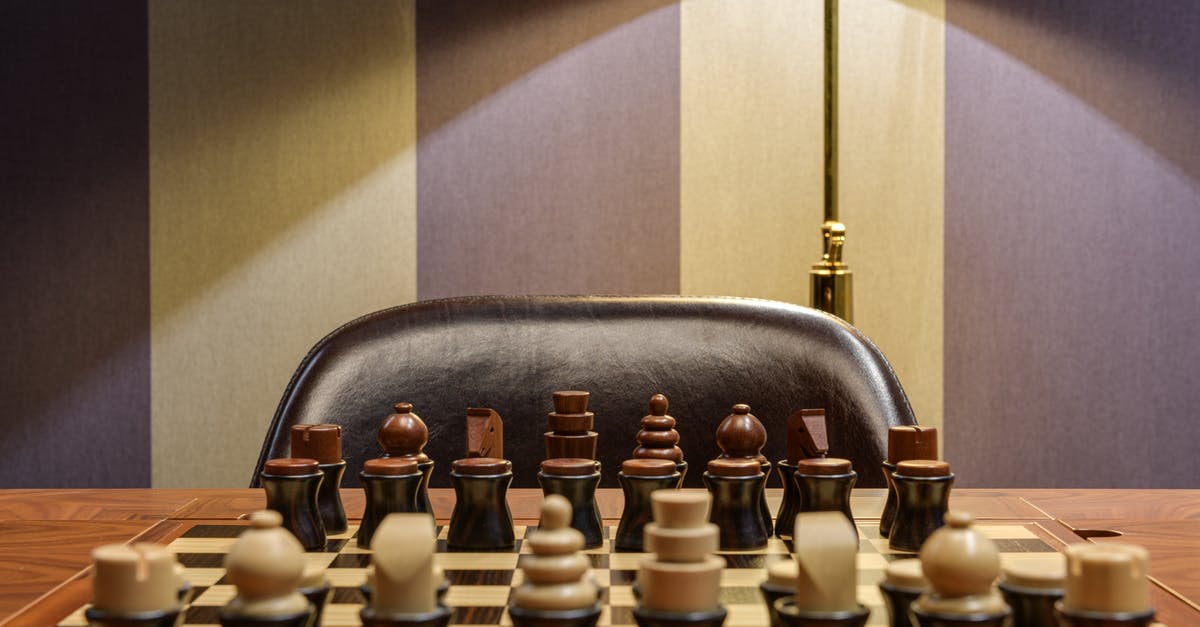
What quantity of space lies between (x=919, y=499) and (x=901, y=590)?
29cm

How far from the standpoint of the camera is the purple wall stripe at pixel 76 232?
2729mm

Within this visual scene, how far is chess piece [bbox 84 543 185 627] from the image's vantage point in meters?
0.69

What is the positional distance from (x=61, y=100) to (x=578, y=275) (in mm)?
1280

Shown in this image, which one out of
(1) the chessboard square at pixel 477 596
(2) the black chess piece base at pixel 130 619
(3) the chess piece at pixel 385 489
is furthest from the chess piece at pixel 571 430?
(2) the black chess piece base at pixel 130 619

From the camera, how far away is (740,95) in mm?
2748

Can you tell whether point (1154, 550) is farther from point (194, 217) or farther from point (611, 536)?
point (194, 217)

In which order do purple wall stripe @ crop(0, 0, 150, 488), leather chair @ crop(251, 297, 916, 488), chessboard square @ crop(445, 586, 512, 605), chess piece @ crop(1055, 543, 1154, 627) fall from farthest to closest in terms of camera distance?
purple wall stripe @ crop(0, 0, 150, 488) → leather chair @ crop(251, 297, 916, 488) → chessboard square @ crop(445, 586, 512, 605) → chess piece @ crop(1055, 543, 1154, 627)

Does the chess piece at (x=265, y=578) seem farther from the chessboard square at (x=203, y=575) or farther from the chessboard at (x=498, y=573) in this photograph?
the chessboard square at (x=203, y=575)

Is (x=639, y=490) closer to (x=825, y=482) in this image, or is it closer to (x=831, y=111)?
(x=825, y=482)

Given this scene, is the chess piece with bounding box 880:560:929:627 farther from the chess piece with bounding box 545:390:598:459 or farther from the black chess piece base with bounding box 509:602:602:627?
the chess piece with bounding box 545:390:598:459

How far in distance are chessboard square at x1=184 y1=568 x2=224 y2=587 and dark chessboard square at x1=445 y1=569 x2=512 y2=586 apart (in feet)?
0.63

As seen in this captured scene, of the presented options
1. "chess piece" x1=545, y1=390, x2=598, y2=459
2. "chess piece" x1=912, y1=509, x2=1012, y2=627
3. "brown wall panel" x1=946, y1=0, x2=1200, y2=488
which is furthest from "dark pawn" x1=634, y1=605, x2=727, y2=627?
"brown wall panel" x1=946, y1=0, x2=1200, y2=488

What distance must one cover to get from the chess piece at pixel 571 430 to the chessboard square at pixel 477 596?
0.30 m

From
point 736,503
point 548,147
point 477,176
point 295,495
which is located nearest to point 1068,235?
point 548,147
